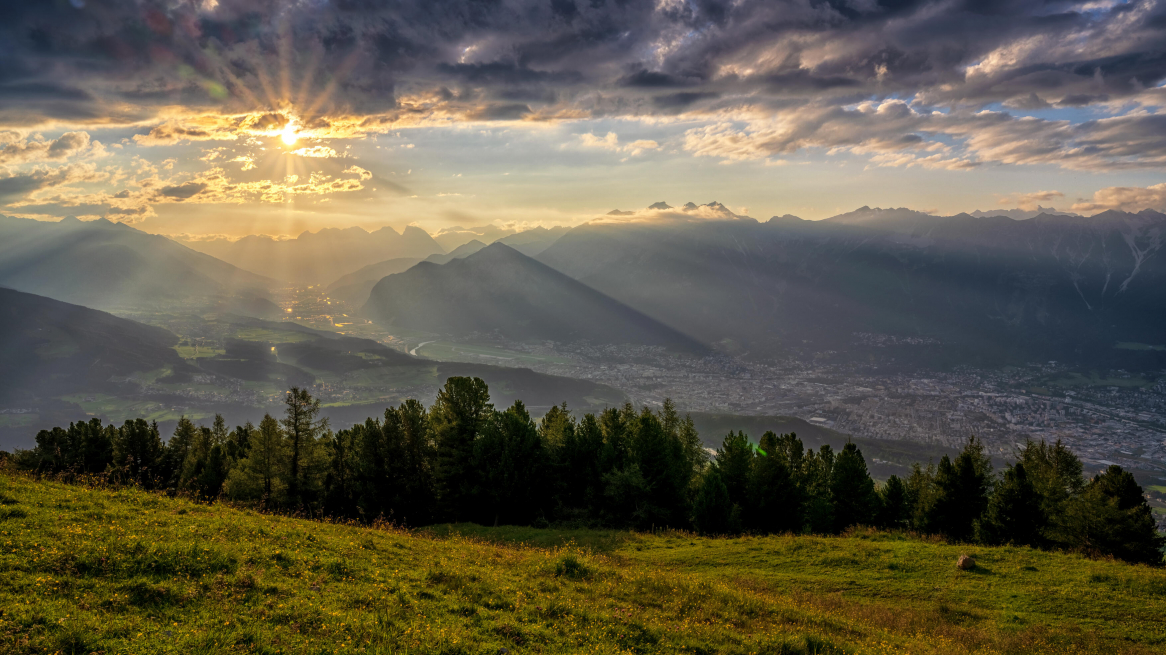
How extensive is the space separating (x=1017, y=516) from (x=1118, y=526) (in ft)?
18.1

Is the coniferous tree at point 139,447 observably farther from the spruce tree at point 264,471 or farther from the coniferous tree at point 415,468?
the coniferous tree at point 415,468

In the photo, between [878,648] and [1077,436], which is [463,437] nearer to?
[878,648]

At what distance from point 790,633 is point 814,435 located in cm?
18734

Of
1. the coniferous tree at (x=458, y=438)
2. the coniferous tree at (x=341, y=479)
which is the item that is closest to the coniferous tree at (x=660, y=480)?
the coniferous tree at (x=458, y=438)

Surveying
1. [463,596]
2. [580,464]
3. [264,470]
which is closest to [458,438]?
[580,464]

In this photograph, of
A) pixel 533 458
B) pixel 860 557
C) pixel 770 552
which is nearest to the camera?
pixel 860 557

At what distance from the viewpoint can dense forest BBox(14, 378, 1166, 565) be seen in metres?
41.0

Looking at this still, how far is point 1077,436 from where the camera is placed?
179125 mm

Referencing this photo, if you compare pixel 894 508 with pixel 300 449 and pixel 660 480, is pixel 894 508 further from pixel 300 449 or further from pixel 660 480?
pixel 300 449

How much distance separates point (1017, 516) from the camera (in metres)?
36.8

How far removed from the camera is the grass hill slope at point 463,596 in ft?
38.2

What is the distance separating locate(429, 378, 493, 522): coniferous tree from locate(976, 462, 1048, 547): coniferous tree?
39.6 meters

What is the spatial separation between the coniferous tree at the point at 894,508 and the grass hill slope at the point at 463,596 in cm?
1979

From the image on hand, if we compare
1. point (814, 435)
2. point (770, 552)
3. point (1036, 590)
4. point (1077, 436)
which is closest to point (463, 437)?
point (770, 552)
